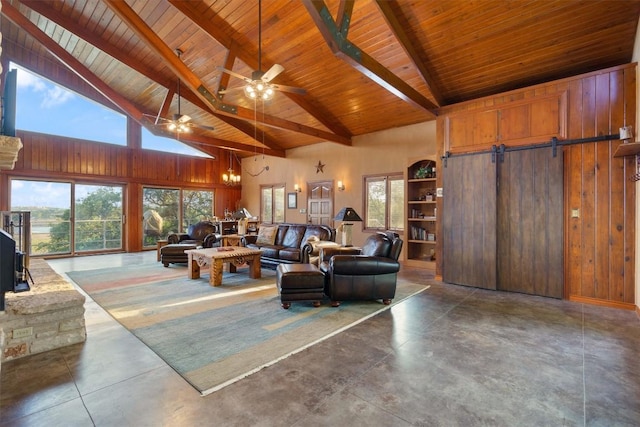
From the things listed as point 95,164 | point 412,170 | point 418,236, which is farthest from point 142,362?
point 95,164

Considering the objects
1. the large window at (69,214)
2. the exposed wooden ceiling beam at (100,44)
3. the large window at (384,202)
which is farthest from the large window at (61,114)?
the large window at (384,202)

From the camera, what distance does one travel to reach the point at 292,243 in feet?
21.1

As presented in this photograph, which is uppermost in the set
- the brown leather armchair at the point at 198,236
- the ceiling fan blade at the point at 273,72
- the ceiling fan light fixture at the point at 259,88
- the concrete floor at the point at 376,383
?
the ceiling fan blade at the point at 273,72

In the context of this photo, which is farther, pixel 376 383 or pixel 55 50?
pixel 55 50

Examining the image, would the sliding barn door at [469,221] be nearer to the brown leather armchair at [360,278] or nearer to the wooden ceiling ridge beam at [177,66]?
the brown leather armchair at [360,278]

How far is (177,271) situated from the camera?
19.6 ft

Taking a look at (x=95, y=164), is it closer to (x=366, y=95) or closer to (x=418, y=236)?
(x=366, y=95)

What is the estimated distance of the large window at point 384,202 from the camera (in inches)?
295

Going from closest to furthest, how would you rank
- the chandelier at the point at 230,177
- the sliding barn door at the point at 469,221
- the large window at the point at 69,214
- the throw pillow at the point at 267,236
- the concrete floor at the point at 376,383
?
the concrete floor at the point at 376,383 < the sliding barn door at the point at 469,221 < the throw pillow at the point at 267,236 < the large window at the point at 69,214 < the chandelier at the point at 230,177

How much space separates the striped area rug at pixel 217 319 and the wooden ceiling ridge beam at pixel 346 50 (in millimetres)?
3046

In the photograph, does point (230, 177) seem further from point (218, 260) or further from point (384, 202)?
point (218, 260)

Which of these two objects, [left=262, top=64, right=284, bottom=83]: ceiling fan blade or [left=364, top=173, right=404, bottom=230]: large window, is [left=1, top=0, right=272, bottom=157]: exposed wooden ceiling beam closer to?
[left=262, top=64, right=284, bottom=83]: ceiling fan blade

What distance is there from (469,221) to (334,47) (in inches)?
134

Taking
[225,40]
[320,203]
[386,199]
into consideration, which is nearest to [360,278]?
[386,199]
